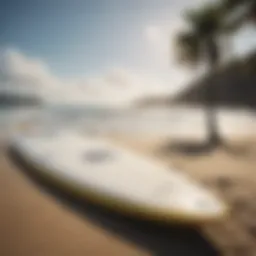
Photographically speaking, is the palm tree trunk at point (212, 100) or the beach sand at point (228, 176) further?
the palm tree trunk at point (212, 100)

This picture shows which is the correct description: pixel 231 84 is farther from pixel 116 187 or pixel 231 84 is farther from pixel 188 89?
pixel 116 187

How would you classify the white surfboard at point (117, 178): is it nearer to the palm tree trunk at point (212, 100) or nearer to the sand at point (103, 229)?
the sand at point (103, 229)

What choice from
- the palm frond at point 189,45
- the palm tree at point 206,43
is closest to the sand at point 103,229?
the palm tree at point 206,43

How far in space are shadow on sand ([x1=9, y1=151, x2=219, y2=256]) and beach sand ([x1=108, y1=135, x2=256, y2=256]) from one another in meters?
0.07

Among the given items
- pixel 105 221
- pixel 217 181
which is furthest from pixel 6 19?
pixel 217 181

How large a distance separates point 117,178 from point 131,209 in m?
0.19

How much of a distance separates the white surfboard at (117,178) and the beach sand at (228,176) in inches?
1.8

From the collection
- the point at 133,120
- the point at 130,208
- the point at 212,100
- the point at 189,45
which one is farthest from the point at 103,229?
the point at 189,45

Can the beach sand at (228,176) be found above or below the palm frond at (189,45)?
below

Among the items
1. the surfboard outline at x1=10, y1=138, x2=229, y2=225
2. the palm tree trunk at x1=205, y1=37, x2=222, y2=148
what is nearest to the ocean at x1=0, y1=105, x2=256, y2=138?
the palm tree trunk at x1=205, y1=37, x2=222, y2=148

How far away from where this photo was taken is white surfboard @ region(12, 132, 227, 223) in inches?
52.6

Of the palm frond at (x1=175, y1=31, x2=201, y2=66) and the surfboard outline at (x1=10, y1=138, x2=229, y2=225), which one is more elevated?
the palm frond at (x1=175, y1=31, x2=201, y2=66)

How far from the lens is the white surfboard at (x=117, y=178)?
1.33 metres

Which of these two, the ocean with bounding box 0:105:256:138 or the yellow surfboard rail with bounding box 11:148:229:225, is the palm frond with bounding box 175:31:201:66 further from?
the yellow surfboard rail with bounding box 11:148:229:225
